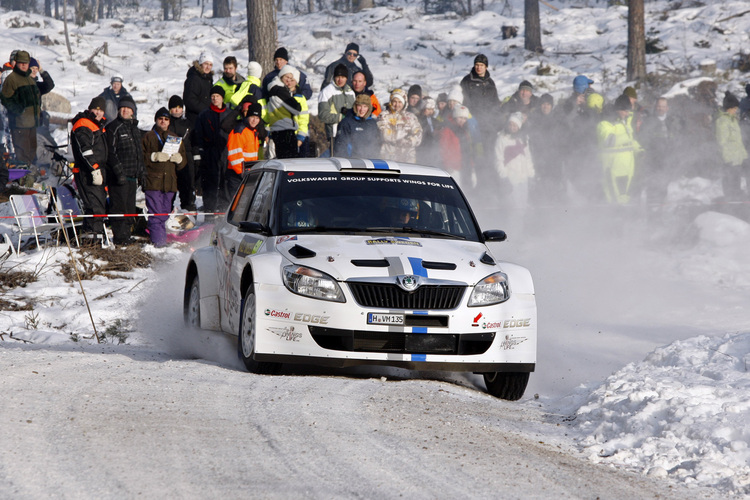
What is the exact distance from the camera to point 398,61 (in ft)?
113

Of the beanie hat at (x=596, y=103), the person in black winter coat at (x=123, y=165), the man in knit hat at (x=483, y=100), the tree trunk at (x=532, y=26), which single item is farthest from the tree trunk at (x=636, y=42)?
the person in black winter coat at (x=123, y=165)

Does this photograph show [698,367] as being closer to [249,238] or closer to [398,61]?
[249,238]

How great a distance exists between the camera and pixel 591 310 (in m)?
12.4

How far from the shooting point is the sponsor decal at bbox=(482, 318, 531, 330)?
7129 mm

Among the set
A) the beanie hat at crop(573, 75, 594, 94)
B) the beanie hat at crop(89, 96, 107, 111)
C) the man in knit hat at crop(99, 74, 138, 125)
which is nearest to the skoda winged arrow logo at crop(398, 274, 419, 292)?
the beanie hat at crop(89, 96, 107, 111)

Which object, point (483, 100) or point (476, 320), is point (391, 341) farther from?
point (483, 100)

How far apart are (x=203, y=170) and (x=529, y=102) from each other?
593 centimetres

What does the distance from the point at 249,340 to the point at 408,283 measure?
4.27 ft

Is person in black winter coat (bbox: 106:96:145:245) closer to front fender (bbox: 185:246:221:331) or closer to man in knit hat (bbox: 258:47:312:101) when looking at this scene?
man in knit hat (bbox: 258:47:312:101)

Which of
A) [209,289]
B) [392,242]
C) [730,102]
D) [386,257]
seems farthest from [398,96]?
[386,257]

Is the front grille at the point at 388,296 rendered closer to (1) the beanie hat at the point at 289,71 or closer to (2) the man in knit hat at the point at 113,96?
(1) the beanie hat at the point at 289,71

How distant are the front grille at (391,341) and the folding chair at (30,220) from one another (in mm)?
8085

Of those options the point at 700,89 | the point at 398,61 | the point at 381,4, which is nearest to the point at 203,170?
the point at 700,89

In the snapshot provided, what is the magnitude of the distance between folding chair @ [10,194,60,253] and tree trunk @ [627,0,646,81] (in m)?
17.6
